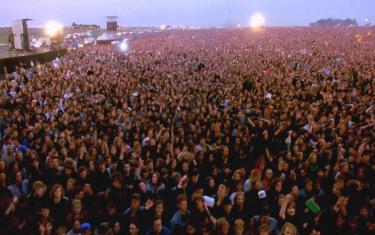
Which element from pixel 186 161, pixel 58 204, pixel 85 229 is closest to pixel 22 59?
pixel 186 161

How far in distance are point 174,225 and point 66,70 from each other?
1397cm

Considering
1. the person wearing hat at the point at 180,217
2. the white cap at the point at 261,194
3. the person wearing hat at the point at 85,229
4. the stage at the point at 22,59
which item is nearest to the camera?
the person wearing hat at the point at 85,229

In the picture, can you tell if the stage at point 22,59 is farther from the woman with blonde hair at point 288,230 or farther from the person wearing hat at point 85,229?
the woman with blonde hair at point 288,230

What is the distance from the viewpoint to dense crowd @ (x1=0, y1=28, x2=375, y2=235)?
17.3 ft

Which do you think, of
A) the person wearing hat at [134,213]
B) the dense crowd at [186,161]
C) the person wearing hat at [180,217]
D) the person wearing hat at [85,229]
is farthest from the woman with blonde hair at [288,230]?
the person wearing hat at [85,229]

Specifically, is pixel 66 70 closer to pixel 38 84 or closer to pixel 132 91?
pixel 38 84

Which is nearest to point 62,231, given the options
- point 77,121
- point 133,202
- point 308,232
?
point 133,202

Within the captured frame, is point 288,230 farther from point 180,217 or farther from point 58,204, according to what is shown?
point 58,204

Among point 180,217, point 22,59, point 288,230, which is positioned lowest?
point 22,59

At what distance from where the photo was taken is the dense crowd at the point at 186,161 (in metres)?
5.27

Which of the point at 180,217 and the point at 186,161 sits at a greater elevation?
the point at 186,161

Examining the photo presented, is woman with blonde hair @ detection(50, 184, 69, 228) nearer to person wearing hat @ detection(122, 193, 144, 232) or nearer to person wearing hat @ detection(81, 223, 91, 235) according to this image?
person wearing hat @ detection(81, 223, 91, 235)

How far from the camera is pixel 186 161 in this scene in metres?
6.75

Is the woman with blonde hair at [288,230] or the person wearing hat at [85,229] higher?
the woman with blonde hair at [288,230]
